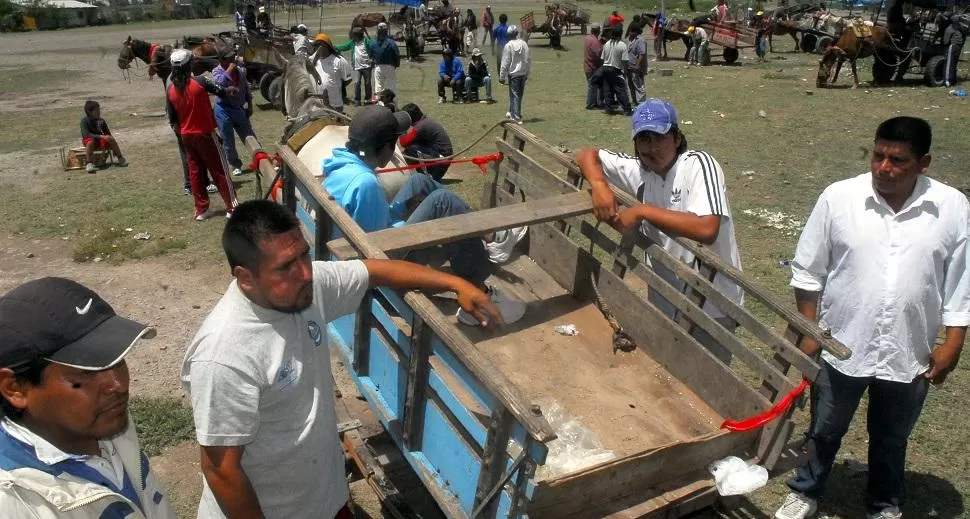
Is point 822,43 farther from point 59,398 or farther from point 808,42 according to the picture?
point 59,398

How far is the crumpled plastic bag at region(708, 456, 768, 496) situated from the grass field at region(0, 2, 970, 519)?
110 cm

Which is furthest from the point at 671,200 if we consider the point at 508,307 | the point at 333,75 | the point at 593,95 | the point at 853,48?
the point at 853,48

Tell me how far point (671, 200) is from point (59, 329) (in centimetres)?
272

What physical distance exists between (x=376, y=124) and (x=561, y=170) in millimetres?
5598

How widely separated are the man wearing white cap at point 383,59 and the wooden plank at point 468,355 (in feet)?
34.7

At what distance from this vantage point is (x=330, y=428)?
7.77 feet

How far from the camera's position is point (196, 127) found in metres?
7.57

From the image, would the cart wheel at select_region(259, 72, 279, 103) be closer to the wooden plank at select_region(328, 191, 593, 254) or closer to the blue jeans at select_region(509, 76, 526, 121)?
the blue jeans at select_region(509, 76, 526, 121)

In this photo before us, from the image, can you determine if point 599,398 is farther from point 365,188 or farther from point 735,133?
point 735,133

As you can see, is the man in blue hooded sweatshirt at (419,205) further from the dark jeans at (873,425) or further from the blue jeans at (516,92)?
the blue jeans at (516,92)

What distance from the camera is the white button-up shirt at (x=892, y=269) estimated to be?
9.41 ft

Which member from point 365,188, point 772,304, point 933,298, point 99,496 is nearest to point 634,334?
point 772,304

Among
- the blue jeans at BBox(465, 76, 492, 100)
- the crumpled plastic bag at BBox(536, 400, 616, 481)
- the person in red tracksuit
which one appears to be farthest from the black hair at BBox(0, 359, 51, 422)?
the blue jeans at BBox(465, 76, 492, 100)

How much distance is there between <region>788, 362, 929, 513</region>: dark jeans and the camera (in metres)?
3.09
